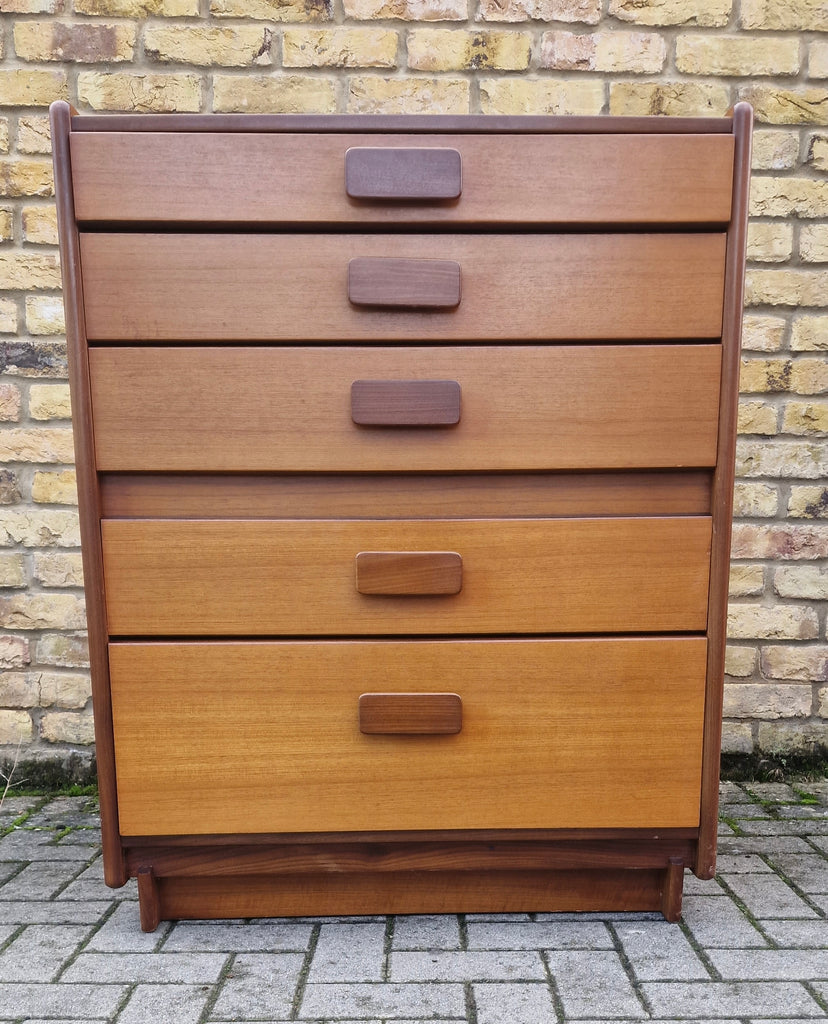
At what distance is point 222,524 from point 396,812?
2.05 feet

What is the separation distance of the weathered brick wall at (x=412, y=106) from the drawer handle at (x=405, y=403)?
39.7 inches

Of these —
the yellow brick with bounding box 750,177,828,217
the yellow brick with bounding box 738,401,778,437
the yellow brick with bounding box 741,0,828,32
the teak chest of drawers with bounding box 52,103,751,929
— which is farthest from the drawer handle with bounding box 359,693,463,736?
the yellow brick with bounding box 741,0,828,32

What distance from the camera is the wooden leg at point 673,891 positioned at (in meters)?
1.50

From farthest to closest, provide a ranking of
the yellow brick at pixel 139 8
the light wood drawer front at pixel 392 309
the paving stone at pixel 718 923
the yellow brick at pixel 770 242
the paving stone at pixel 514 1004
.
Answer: the yellow brick at pixel 770 242, the yellow brick at pixel 139 8, the paving stone at pixel 718 923, the light wood drawer front at pixel 392 309, the paving stone at pixel 514 1004

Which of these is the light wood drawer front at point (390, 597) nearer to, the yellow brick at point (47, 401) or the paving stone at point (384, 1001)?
the paving stone at point (384, 1001)

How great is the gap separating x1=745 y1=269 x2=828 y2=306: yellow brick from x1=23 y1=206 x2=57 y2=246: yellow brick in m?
1.84

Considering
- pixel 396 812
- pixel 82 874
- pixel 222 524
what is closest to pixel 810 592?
pixel 396 812

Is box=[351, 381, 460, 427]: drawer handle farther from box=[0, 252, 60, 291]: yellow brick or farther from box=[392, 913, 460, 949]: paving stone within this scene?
box=[0, 252, 60, 291]: yellow brick

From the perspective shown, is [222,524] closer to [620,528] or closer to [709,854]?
[620,528]

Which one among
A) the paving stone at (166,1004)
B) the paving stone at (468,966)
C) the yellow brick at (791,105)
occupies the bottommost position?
the paving stone at (468,966)

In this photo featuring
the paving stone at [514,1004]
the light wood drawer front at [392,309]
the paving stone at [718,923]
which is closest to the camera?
the paving stone at [514,1004]

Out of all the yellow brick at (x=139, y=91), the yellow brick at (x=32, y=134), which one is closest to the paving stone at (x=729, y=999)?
the yellow brick at (x=139, y=91)

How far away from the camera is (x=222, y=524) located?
1.39m

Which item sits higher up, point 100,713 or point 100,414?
point 100,414
